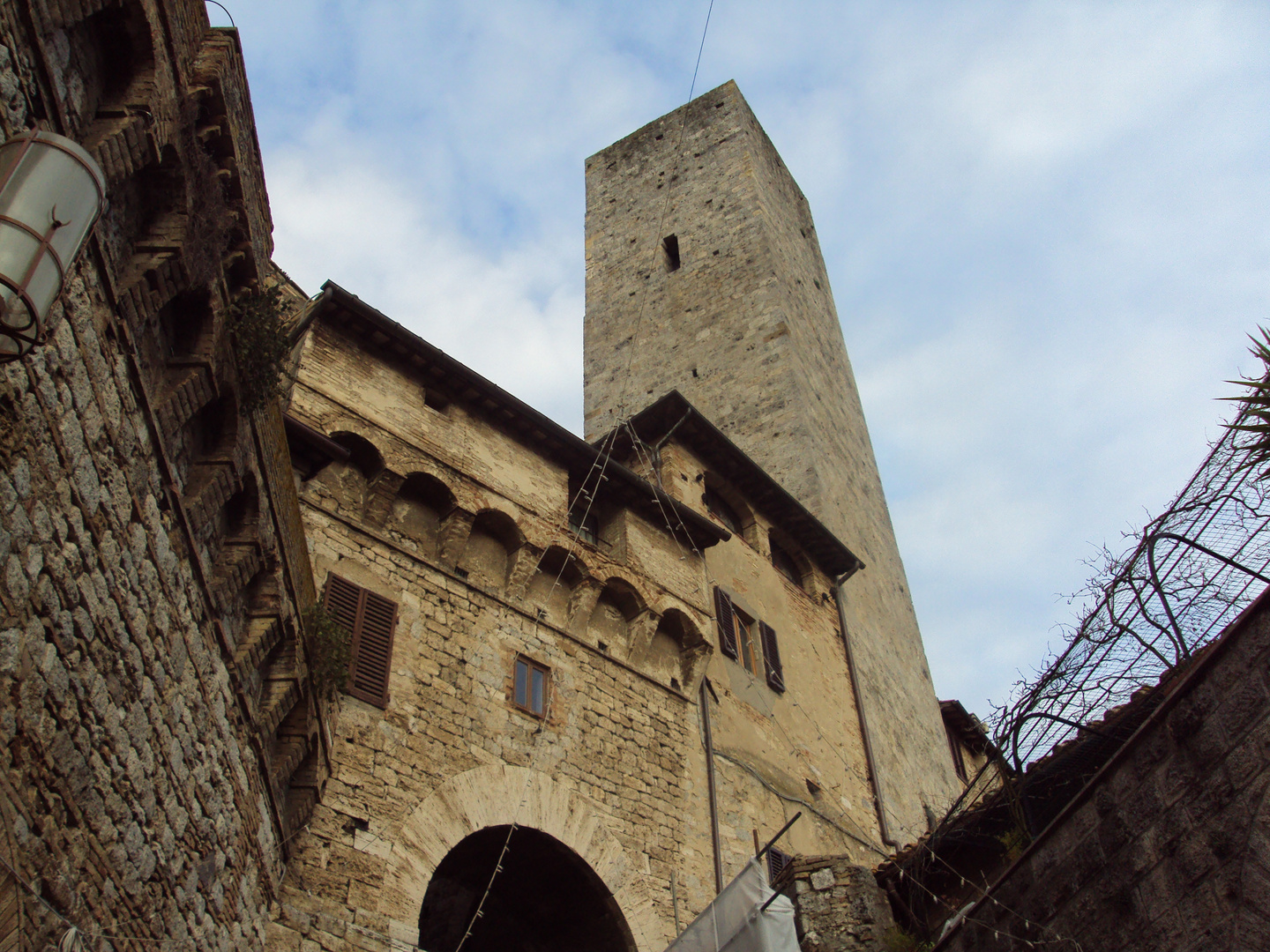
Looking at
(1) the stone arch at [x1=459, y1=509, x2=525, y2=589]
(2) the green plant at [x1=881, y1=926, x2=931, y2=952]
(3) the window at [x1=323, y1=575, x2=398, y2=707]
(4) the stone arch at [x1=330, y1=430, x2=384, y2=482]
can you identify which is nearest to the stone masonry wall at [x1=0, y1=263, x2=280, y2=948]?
(3) the window at [x1=323, y1=575, x2=398, y2=707]

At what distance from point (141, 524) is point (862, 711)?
13263 millimetres

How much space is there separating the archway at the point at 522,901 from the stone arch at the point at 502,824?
13 centimetres

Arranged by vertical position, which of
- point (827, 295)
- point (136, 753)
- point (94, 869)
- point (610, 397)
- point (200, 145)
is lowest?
point (94, 869)

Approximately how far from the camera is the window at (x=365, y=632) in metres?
8.89

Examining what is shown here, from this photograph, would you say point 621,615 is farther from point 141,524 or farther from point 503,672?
point 141,524

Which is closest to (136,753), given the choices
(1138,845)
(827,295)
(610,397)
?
(1138,845)

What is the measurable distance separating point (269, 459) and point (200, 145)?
6.37ft

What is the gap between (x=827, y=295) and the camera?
1049 inches

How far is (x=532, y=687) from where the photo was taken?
10469mm

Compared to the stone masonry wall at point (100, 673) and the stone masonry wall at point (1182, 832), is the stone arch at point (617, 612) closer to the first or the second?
the stone masonry wall at point (1182, 832)

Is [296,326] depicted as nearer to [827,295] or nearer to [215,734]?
[215,734]

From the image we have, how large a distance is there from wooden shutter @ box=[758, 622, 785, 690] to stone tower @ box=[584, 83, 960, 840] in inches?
91.7

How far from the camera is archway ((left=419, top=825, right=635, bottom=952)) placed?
9742 mm

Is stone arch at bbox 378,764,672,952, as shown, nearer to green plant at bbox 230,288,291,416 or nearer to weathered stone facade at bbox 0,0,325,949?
weathered stone facade at bbox 0,0,325,949
